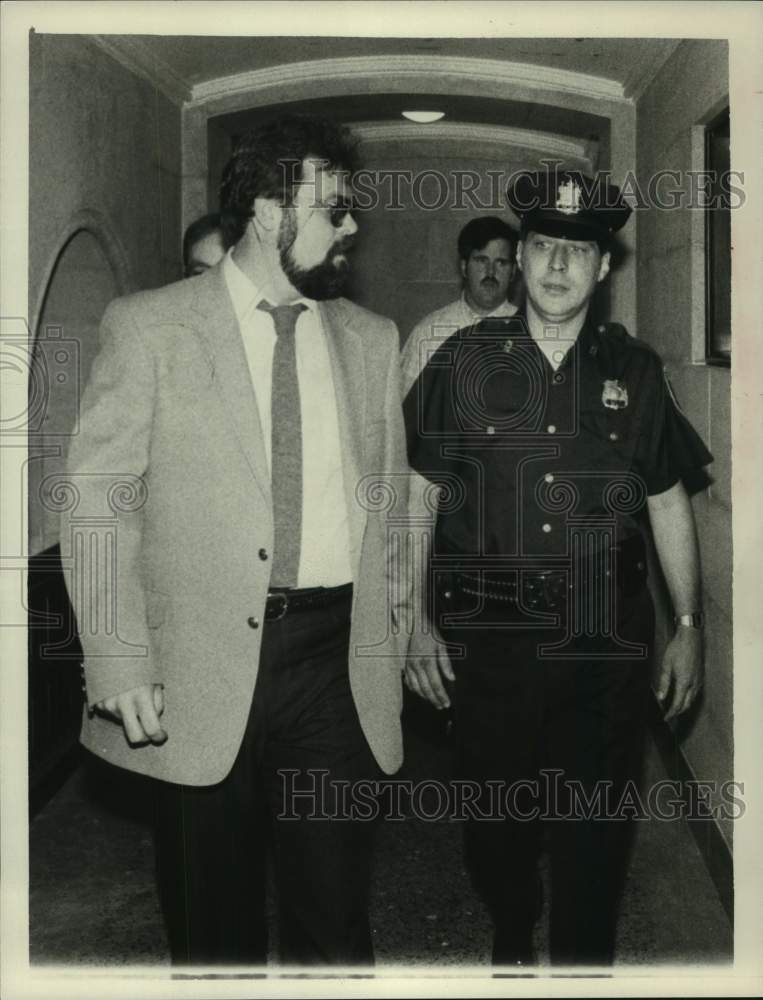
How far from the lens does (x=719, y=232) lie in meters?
2.65

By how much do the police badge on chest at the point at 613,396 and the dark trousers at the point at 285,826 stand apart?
0.73m

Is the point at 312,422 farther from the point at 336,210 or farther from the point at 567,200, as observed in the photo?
the point at 567,200

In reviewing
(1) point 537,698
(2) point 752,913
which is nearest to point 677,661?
(1) point 537,698

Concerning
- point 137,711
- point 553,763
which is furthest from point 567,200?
point 137,711

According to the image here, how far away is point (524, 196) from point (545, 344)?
0.31 meters

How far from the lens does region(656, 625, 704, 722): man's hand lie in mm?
2680

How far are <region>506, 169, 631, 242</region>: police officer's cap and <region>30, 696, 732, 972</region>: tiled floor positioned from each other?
1092mm

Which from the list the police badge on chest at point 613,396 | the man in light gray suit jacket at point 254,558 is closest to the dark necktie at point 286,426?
the man in light gray suit jacket at point 254,558

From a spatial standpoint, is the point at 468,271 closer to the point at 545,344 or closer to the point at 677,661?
the point at 545,344

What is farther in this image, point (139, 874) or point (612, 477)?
point (139, 874)

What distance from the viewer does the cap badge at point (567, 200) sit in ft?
8.50

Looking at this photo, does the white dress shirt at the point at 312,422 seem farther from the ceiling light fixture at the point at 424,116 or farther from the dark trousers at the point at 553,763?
the ceiling light fixture at the point at 424,116

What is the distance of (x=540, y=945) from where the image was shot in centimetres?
277

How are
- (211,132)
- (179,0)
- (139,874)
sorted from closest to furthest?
(179,0), (211,132), (139,874)
